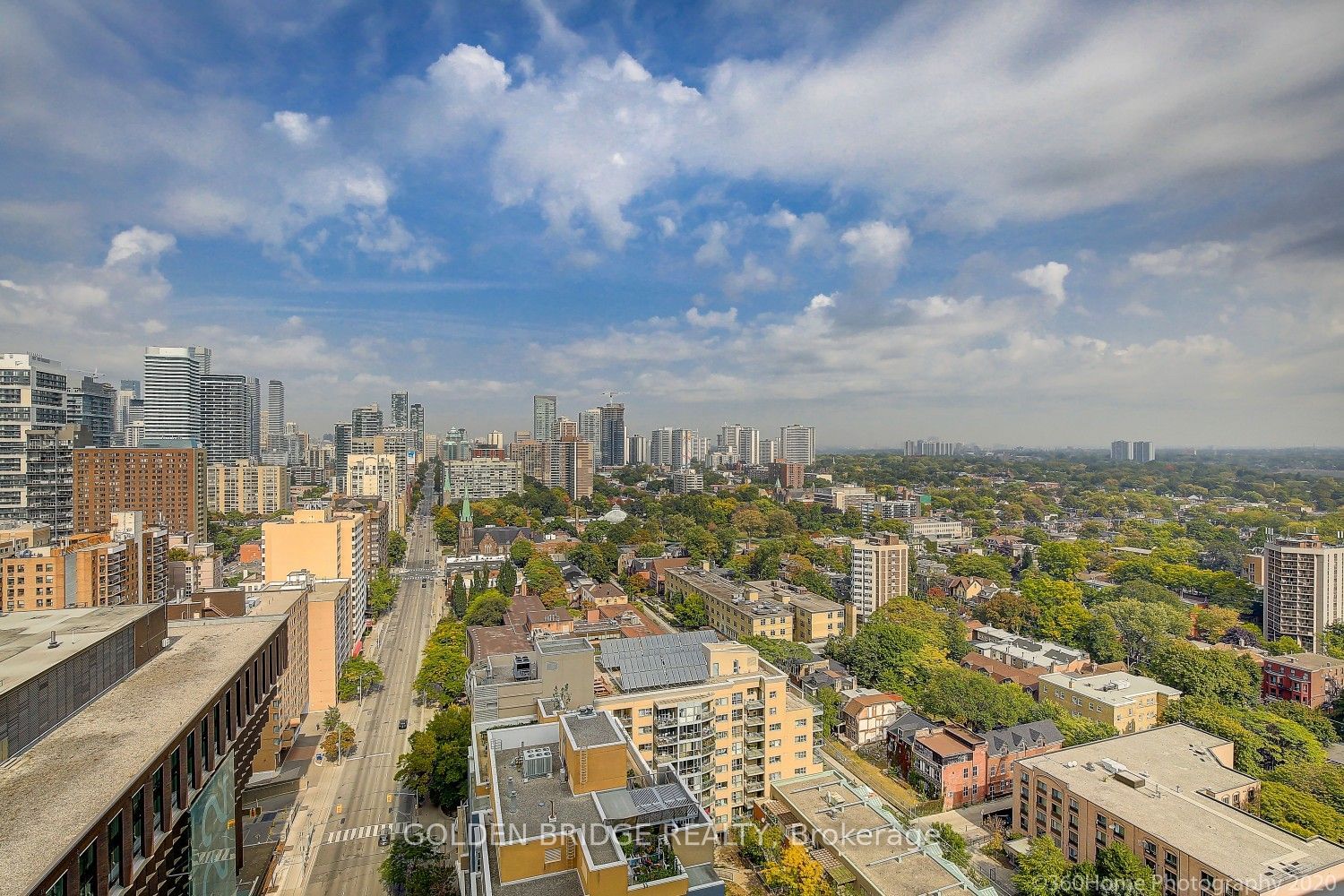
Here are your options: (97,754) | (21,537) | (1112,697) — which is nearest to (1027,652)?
(1112,697)

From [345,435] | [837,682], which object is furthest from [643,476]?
[837,682]

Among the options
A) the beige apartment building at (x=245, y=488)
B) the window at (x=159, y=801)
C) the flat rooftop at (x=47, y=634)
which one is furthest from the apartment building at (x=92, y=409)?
the window at (x=159, y=801)

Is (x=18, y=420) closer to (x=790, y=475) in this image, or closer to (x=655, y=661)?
(x=655, y=661)

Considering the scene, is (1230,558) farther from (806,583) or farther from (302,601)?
(302,601)

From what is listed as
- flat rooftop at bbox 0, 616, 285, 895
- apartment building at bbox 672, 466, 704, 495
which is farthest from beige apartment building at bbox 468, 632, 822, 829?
apartment building at bbox 672, 466, 704, 495

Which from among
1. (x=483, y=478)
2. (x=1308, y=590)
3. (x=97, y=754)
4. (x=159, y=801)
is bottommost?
(x=1308, y=590)
